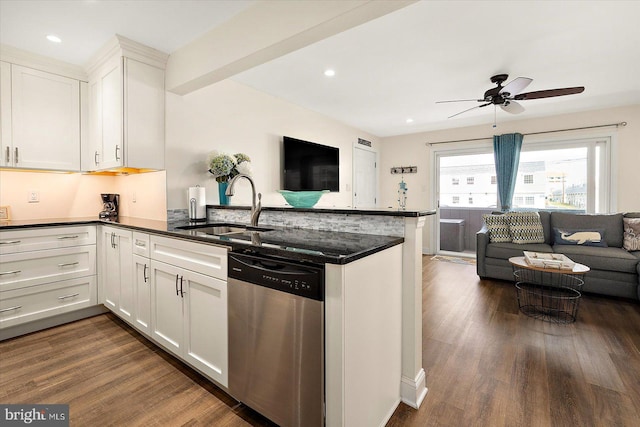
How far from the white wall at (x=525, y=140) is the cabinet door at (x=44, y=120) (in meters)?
4.32

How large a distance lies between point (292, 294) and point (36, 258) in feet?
8.22

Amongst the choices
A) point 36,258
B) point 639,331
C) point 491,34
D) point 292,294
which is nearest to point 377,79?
point 491,34

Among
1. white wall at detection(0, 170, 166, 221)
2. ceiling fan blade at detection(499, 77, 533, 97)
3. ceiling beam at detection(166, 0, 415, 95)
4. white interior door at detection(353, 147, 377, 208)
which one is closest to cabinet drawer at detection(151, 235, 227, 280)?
white wall at detection(0, 170, 166, 221)

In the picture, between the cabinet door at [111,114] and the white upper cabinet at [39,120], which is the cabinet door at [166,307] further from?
the white upper cabinet at [39,120]

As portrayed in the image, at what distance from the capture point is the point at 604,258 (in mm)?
3230

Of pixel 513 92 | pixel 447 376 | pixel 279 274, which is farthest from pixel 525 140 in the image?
pixel 279 274

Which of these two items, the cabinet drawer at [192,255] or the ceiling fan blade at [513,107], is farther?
the ceiling fan blade at [513,107]

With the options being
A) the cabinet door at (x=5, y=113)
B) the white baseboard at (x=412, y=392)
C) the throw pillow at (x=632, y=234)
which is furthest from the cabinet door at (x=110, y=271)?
the throw pillow at (x=632, y=234)

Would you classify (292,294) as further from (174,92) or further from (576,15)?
(576,15)

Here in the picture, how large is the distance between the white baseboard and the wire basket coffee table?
1.85 meters

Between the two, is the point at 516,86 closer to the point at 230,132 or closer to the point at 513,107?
the point at 513,107

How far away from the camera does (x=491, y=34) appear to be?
94.3 inches

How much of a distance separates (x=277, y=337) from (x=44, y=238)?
7.96ft

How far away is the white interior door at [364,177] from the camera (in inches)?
220
